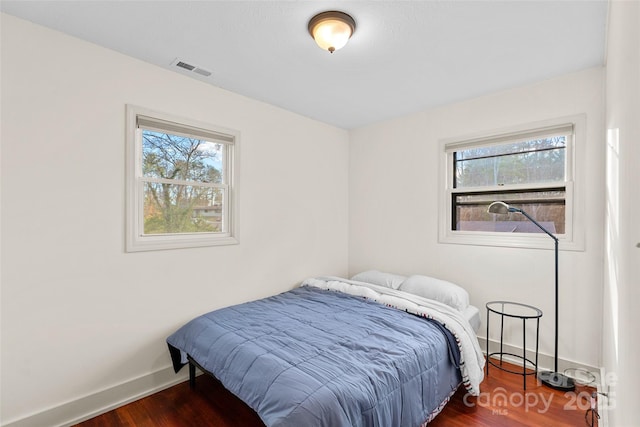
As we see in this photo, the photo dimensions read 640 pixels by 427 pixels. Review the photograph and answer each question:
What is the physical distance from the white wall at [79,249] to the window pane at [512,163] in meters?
2.40

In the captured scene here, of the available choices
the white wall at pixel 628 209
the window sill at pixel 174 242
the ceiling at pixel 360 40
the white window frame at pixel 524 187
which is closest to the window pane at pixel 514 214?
the white window frame at pixel 524 187

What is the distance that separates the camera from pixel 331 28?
1.83m

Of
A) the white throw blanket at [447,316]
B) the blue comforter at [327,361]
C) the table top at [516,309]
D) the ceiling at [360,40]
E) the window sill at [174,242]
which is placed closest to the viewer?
the blue comforter at [327,361]

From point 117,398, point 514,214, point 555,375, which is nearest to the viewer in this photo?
point 117,398

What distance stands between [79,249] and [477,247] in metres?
3.29

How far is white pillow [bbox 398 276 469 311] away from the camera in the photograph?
108 inches

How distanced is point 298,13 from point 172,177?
1636 mm

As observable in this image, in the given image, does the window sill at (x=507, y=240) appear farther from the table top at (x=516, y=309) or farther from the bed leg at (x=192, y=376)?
the bed leg at (x=192, y=376)

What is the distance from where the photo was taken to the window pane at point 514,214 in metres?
2.68

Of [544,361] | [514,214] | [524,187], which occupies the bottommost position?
[544,361]

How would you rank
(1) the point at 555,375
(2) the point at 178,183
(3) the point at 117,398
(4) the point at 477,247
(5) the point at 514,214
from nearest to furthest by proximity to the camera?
1. (3) the point at 117,398
2. (1) the point at 555,375
3. (2) the point at 178,183
4. (5) the point at 514,214
5. (4) the point at 477,247

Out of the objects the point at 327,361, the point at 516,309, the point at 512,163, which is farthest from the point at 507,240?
the point at 327,361

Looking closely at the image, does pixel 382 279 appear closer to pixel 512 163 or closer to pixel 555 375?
pixel 555 375

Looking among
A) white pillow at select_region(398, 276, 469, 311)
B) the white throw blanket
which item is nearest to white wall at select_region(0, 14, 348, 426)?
the white throw blanket
